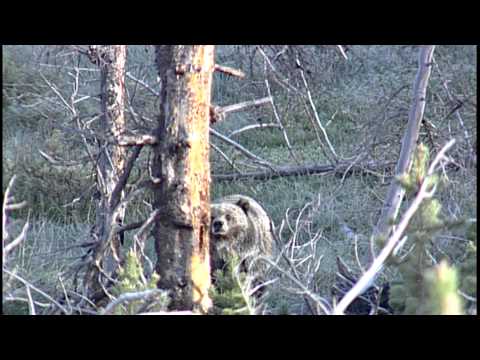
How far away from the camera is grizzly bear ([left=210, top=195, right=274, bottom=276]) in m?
5.16

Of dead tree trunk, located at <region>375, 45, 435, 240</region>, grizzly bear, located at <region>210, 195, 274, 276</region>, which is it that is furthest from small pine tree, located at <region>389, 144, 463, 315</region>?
grizzly bear, located at <region>210, 195, 274, 276</region>

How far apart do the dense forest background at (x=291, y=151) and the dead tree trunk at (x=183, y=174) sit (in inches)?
16.6

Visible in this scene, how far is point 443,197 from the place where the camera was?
6.91 m

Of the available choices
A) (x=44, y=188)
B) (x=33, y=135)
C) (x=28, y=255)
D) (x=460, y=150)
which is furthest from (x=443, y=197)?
(x=33, y=135)

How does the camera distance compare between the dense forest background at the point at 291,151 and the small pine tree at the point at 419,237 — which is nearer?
the small pine tree at the point at 419,237

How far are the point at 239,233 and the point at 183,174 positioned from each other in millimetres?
1409

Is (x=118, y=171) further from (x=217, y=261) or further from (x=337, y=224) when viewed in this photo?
(x=337, y=224)

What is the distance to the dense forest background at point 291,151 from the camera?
18.0 feet

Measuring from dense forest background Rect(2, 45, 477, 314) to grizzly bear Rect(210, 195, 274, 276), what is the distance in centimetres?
19

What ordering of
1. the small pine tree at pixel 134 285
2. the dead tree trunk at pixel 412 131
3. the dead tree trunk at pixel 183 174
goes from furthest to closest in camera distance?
the dead tree trunk at pixel 412 131
the dead tree trunk at pixel 183 174
the small pine tree at pixel 134 285

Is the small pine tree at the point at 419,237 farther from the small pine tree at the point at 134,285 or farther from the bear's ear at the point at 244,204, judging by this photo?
the bear's ear at the point at 244,204

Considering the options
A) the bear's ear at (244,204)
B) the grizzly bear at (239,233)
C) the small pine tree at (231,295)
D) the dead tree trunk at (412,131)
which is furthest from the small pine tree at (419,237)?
the bear's ear at (244,204)

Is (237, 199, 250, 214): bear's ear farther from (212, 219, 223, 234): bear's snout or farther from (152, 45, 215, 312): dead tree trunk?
(152, 45, 215, 312): dead tree trunk

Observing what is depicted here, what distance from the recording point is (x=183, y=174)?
4004 mm
